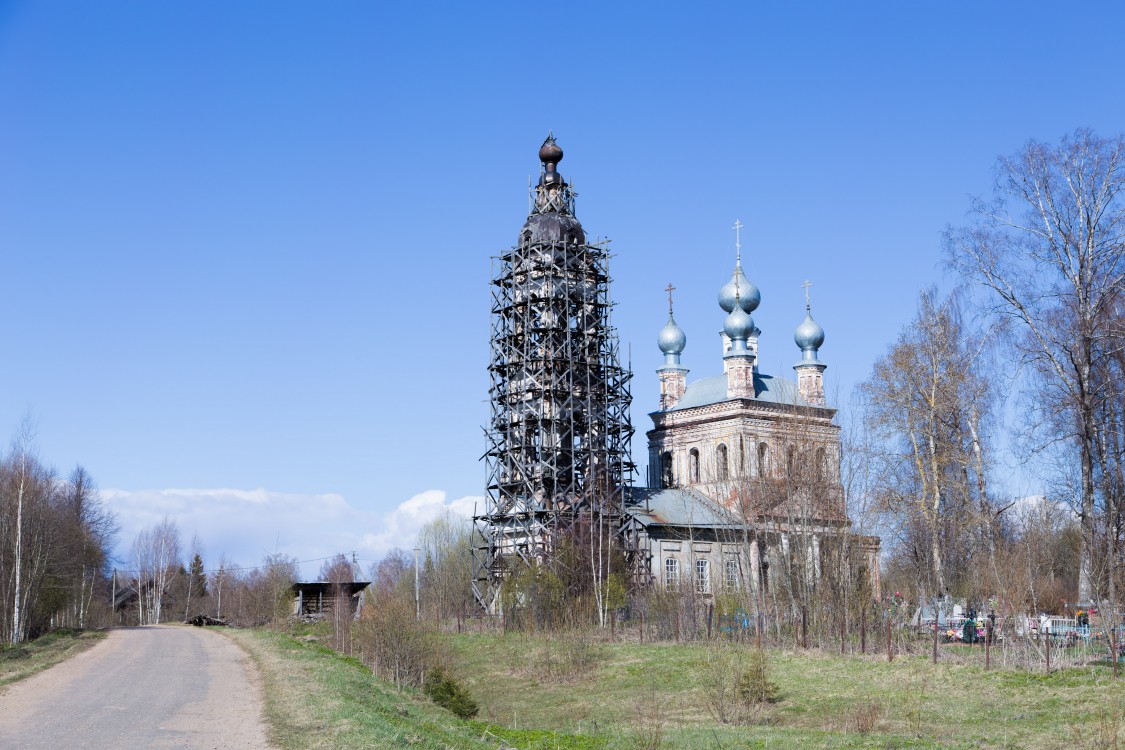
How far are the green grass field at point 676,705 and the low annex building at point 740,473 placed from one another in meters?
5.25

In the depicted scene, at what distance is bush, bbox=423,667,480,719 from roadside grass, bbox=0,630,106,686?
752 centimetres

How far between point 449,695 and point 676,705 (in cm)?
452

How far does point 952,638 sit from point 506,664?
11.4m

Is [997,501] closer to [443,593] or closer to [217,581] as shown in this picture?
[443,593]

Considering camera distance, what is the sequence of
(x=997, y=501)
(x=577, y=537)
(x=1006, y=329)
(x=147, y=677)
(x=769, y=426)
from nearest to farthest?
(x=147, y=677), (x=1006, y=329), (x=997, y=501), (x=577, y=537), (x=769, y=426)

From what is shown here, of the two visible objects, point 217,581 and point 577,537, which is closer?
point 577,537

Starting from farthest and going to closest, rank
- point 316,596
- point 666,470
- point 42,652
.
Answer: point 666,470 < point 316,596 < point 42,652

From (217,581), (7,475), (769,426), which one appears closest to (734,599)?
(769,426)

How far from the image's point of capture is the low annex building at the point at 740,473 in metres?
34.0

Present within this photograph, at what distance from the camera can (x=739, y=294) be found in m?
60.8

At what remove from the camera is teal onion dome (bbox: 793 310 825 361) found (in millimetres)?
60719

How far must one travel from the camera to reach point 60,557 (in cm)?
4797

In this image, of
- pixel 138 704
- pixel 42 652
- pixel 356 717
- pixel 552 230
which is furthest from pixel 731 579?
pixel 356 717

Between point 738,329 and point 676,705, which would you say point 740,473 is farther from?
point 676,705
